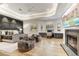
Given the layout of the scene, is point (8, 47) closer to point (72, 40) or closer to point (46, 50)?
point (46, 50)

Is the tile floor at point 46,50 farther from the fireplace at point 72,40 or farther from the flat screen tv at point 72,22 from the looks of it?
the flat screen tv at point 72,22

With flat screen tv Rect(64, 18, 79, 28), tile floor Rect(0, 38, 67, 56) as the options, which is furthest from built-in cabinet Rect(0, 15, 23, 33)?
flat screen tv Rect(64, 18, 79, 28)

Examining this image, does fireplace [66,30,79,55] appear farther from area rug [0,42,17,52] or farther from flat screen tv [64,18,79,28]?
area rug [0,42,17,52]

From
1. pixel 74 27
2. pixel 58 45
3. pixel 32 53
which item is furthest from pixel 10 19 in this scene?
pixel 74 27

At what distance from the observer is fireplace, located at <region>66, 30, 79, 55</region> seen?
2.55 meters

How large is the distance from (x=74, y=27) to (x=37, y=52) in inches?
38.9

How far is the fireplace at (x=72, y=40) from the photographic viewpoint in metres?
2.55

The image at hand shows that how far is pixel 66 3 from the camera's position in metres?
2.60

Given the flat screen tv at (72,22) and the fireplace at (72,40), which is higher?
the flat screen tv at (72,22)

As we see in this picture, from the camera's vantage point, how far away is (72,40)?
106 inches

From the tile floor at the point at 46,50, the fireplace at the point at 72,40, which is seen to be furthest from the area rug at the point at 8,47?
the fireplace at the point at 72,40

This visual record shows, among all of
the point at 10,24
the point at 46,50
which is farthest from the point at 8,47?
the point at 46,50

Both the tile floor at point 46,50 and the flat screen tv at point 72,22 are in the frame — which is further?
the tile floor at point 46,50

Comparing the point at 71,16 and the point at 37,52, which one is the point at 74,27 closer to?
the point at 71,16
